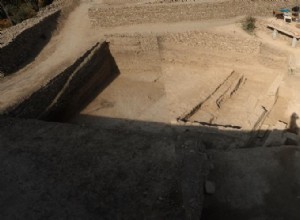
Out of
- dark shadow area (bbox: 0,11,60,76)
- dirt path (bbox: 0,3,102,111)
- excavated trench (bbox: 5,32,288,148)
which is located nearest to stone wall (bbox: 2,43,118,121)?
excavated trench (bbox: 5,32,288,148)

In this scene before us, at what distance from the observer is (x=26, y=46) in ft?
52.5

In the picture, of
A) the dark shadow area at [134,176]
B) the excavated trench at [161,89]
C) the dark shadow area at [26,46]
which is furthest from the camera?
the dark shadow area at [26,46]

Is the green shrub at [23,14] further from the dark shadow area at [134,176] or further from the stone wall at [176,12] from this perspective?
the dark shadow area at [134,176]

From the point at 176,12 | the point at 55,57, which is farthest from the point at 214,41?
the point at 55,57

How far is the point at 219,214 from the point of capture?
31.4ft

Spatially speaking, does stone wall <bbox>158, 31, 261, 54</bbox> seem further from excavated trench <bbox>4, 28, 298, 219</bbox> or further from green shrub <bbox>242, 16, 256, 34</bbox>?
green shrub <bbox>242, 16, 256, 34</bbox>

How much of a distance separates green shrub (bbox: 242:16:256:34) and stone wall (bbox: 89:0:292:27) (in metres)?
0.43

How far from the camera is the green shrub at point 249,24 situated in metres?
15.5

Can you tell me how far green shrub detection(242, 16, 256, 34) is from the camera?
1552 centimetres

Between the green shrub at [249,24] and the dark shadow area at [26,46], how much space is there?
843 cm

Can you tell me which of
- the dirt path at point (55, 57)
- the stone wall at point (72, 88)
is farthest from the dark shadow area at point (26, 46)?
the stone wall at point (72, 88)

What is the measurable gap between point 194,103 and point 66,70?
5.11 meters

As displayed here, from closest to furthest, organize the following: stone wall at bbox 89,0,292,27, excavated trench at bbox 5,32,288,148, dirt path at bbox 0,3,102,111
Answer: dirt path at bbox 0,3,102,111
excavated trench at bbox 5,32,288,148
stone wall at bbox 89,0,292,27

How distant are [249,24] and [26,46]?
369 inches
